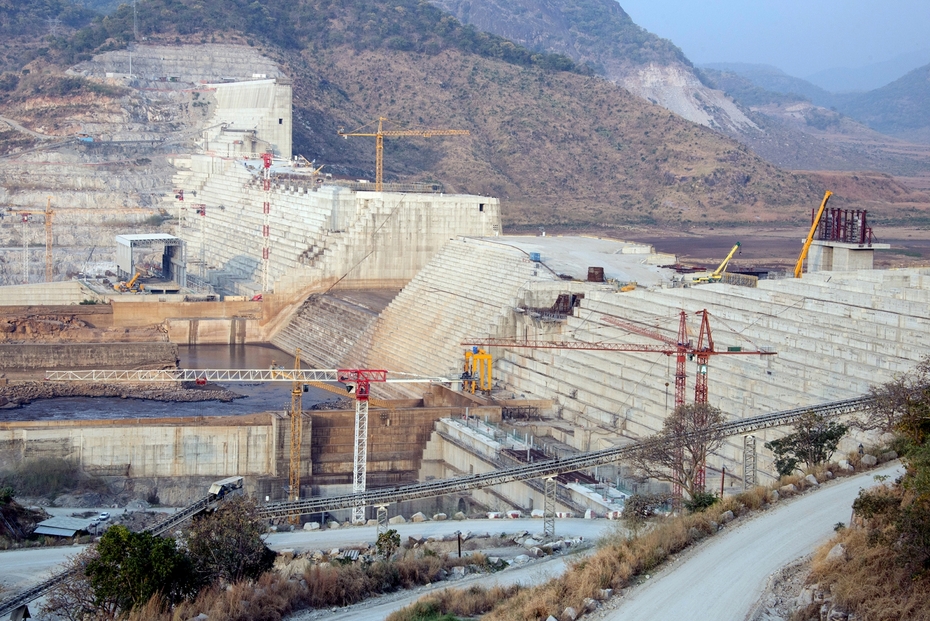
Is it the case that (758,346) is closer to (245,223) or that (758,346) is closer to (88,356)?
(88,356)

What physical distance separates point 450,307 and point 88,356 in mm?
16426

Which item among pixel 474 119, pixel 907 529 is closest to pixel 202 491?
pixel 907 529

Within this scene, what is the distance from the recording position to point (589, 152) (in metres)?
142

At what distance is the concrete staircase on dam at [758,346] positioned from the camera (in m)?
34.6

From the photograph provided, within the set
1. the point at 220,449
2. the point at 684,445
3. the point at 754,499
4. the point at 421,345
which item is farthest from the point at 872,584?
the point at 421,345

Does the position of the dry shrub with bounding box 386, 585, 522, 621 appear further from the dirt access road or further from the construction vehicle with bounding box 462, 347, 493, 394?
the construction vehicle with bounding box 462, 347, 493, 394

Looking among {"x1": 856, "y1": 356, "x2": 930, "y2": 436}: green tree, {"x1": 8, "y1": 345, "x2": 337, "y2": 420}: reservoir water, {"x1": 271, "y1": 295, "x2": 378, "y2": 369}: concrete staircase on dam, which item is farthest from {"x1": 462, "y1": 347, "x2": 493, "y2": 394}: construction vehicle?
{"x1": 856, "y1": 356, "x2": 930, "y2": 436}: green tree

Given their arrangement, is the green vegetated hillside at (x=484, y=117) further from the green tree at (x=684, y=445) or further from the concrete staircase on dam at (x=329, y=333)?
the green tree at (x=684, y=445)

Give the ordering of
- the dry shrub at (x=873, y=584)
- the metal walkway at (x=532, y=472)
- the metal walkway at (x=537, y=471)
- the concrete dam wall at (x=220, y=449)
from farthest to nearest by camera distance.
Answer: the concrete dam wall at (x=220, y=449), the metal walkway at (x=537, y=471), the metal walkway at (x=532, y=472), the dry shrub at (x=873, y=584)

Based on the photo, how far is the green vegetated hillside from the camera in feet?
415

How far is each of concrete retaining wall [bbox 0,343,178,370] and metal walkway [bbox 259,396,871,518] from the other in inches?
1114

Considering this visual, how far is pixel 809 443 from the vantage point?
3075cm

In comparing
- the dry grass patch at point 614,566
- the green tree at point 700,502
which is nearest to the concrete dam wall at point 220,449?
the green tree at point 700,502

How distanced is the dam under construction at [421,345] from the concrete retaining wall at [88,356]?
0.09 metres
